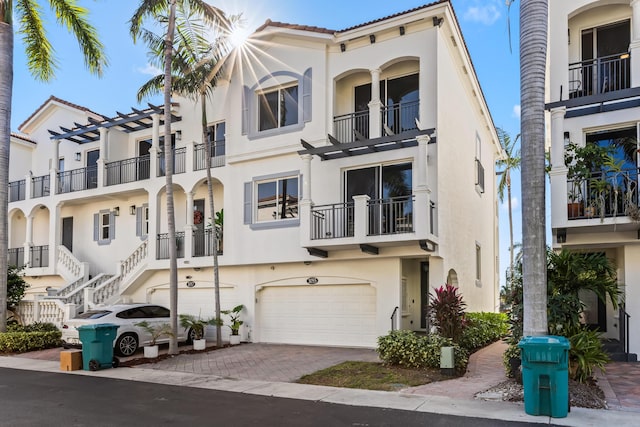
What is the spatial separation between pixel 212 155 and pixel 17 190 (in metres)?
12.1

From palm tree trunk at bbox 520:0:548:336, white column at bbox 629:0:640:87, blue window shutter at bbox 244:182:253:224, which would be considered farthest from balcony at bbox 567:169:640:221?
blue window shutter at bbox 244:182:253:224

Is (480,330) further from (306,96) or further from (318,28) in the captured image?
(318,28)

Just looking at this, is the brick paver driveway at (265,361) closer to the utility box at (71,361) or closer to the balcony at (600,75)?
the utility box at (71,361)

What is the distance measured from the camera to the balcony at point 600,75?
13566mm

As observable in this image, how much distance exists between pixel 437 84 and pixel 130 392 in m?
11.4

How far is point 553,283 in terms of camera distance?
10.4 meters

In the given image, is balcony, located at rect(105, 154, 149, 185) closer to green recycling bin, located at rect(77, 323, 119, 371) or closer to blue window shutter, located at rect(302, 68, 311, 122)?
blue window shutter, located at rect(302, 68, 311, 122)

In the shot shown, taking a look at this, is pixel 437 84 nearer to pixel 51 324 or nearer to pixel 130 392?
pixel 130 392

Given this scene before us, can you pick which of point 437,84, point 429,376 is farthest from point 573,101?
point 429,376

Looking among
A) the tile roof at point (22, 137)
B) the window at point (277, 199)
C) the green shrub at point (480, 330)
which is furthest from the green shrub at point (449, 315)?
the tile roof at point (22, 137)

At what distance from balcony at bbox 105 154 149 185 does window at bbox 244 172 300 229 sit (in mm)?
5875

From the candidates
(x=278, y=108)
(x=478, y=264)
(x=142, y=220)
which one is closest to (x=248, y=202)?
(x=278, y=108)

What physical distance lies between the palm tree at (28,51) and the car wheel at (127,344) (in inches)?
196

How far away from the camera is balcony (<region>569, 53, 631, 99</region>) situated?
44.5 ft
